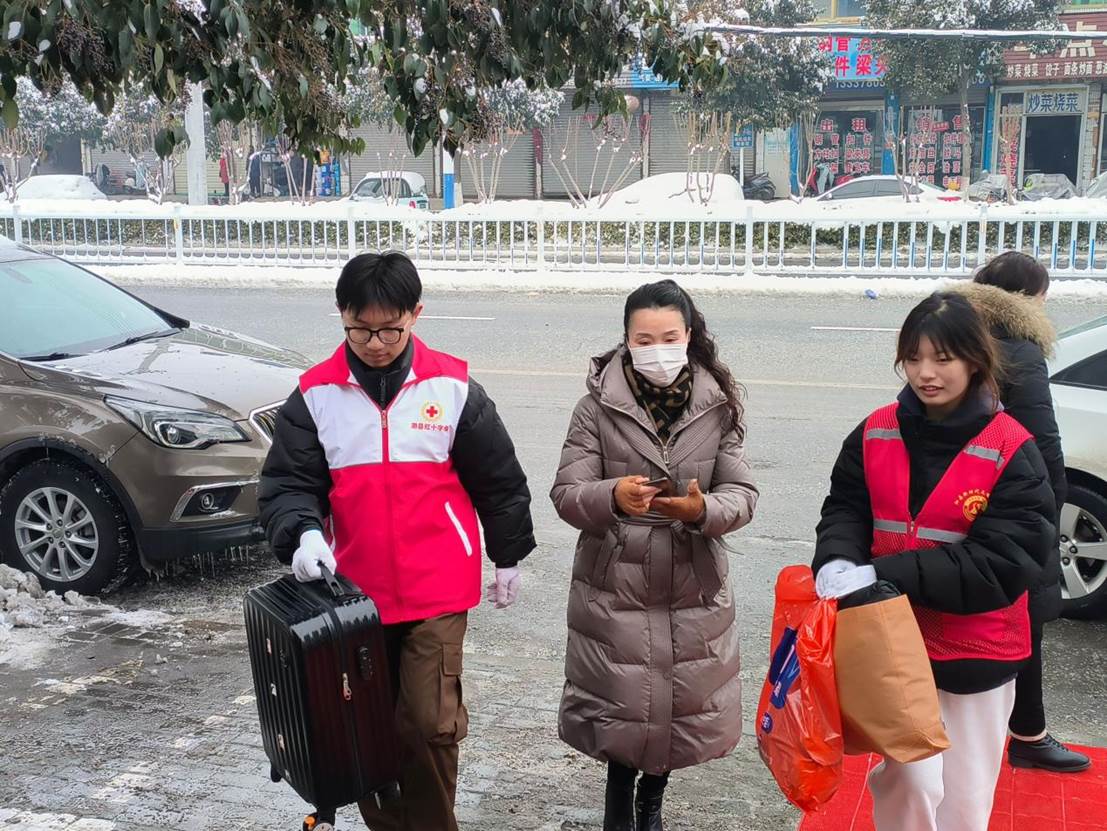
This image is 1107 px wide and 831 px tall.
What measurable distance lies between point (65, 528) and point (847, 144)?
3630 centimetres

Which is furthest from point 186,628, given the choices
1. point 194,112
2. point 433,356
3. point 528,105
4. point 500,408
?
point 528,105

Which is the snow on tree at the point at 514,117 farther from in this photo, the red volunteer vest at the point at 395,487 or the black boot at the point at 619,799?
the black boot at the point at 619,799

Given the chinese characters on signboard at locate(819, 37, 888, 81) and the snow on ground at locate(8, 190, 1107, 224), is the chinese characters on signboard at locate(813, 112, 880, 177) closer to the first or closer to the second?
the chinese characters on signboard at locate(819, 37, 888, 81)

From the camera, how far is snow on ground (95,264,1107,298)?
17656mm

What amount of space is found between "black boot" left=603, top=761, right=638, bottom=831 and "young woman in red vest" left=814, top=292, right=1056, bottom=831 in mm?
679

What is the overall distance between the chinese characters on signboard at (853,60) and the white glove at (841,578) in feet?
117


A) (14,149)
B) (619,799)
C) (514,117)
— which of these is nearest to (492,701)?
(619,799)

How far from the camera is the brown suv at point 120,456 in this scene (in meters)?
5.77

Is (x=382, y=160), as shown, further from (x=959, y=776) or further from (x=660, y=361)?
(x=959, y=776)

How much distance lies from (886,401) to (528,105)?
28664 mm

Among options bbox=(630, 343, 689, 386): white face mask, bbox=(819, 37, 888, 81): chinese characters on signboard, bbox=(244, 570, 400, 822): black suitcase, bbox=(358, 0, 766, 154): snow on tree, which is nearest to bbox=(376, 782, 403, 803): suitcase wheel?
bbox=(244, 570, 400, 822): black suitcase

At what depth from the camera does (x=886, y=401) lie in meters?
10.4

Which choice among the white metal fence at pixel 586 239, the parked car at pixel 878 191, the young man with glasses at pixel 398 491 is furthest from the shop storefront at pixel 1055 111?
the young man with glasses at pixel 398 491

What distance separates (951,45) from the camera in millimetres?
33875
